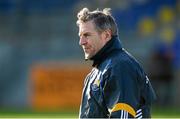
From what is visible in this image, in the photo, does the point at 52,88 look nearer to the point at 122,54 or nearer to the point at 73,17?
the point at 73,17

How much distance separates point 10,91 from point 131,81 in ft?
53.4

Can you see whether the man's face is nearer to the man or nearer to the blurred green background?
the man

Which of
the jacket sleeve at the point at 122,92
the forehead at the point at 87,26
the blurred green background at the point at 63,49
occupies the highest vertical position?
the blurred green background at the point at 63,49

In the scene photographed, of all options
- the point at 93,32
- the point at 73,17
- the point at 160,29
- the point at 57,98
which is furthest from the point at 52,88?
the point at 93,32

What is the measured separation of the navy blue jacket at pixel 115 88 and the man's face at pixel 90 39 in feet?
0.12

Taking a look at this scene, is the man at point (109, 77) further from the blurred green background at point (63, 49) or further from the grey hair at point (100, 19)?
the blurred green background at point (63, 49)

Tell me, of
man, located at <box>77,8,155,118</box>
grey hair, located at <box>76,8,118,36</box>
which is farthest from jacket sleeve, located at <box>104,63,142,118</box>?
grey hair, located at <box>76,8,118,36</box>

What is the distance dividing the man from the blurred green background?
46.1ft

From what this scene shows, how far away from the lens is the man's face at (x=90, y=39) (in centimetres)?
520

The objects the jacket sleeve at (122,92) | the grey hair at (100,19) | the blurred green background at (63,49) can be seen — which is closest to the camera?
the jacket sleeve at (122,92)

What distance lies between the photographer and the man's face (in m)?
5.20

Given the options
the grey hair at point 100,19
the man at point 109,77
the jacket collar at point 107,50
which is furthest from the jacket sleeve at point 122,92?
the grey hair at point 100,19

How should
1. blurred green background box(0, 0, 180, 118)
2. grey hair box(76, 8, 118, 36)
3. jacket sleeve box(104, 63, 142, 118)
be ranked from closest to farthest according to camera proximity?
jacket sleeve box(104, 63, 142, 118) < grey hair box(76, 8, 118, 36) < blurred green background box(0, 0, 180, 118)

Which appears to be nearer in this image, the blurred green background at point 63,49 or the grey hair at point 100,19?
the grey hair at point 100,19
